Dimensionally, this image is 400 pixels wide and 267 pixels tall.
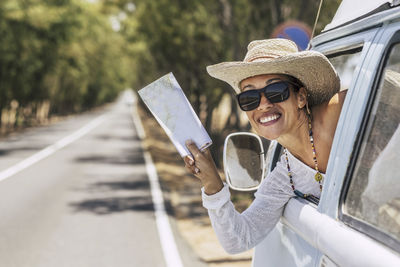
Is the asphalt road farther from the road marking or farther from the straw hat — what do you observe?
the straw hat

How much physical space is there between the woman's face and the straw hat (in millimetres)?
42

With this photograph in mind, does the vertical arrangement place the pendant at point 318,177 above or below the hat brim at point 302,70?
below

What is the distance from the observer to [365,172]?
163 cm

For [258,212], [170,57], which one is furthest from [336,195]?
[170,57]

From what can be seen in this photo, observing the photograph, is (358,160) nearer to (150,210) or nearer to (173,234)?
(173,234)

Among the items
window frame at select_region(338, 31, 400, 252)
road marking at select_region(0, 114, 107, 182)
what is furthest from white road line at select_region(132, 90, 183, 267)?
window frame at select_region(338, 31, 400, 252)

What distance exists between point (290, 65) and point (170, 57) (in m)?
26.1

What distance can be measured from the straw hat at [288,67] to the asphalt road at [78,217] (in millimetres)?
4205

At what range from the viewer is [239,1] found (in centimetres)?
1493

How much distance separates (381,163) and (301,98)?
640mm

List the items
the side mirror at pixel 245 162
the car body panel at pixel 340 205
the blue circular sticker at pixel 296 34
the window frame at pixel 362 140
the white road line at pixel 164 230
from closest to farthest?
1. the car body panel at pixel 340 205
2. the window frame at pixel 362 140
3. the side mirror at pixel 245 162
4. the blue circular sticker at pixel 296 34
5. the white road line at pixel 164 230

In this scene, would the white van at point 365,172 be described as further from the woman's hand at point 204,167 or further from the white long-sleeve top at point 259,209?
the woman's hand at point 204,167

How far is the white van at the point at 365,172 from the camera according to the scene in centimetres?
146

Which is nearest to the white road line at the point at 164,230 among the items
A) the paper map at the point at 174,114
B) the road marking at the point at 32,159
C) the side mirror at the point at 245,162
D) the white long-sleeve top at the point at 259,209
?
the road marking at the point at 32,159
